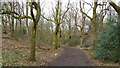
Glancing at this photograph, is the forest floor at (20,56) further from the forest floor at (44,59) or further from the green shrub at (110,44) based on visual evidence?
the green shrub at (110,44)

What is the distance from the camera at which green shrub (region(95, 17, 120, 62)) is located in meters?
8.15

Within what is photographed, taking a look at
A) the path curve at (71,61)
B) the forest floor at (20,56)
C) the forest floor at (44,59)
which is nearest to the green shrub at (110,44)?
the forest floor at (44,59)

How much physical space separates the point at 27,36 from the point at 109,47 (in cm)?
1569

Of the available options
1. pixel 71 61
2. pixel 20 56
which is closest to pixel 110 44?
pixel 71 61

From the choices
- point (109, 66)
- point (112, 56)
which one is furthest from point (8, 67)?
point (112, 56)

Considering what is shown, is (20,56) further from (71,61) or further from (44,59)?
(71,61)

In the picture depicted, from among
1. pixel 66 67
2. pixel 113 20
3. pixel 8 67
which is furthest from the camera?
pixel 113 20

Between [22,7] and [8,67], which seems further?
[22,7]

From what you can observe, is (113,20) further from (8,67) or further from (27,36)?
(27,36)

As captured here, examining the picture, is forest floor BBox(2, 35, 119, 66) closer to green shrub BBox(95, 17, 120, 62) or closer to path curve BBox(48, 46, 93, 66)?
path curve BBox(48, 46, 93, 66)

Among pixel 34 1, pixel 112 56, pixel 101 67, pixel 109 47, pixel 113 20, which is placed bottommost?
pixel 101 67

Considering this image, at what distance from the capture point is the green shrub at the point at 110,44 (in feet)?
26.7

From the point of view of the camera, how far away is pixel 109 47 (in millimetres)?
8688

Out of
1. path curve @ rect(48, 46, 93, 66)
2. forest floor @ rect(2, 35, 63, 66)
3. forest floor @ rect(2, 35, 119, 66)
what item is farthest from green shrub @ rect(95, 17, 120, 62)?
forest floor @ rect(2, 35, 63, 66)
